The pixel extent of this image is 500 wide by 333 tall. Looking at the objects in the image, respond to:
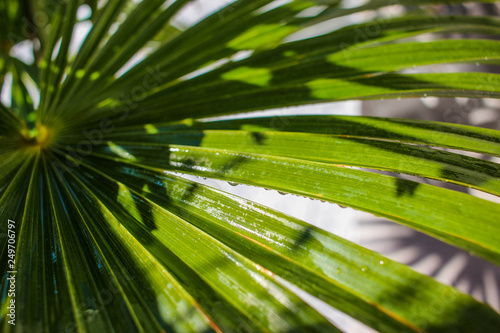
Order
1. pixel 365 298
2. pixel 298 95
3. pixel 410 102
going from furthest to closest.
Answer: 1. pixel 410 102
2. pixel 298 95
3. pixel 365 298

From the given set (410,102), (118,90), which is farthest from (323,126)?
(410,102)

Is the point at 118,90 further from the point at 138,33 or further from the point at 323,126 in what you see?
the point at 323,126

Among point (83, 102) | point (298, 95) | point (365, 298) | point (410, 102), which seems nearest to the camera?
point (365, 298)

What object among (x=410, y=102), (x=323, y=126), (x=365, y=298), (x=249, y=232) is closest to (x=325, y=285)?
(x=365, y=298)

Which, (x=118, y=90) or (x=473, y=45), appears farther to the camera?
(x=118, y=90)

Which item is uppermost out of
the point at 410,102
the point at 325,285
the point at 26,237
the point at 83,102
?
the point at 410,102

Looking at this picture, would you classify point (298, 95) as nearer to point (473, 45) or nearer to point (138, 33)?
point (473, 45)

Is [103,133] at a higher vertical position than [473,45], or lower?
lower
